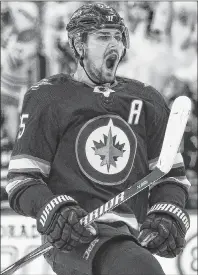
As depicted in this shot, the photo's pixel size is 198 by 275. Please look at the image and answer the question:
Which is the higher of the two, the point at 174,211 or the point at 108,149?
the point at 108,149

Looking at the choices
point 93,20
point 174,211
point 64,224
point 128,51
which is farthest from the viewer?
point 128,51

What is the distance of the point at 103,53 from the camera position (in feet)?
7.06

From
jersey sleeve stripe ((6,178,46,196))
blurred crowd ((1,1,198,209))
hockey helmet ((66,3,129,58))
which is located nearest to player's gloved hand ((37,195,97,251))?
jersey sleeve stripe ((6,178,46,196))

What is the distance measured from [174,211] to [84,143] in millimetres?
278

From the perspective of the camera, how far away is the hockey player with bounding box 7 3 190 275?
1.92m

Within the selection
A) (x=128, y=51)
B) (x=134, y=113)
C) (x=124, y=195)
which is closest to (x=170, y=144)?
(x=124, y=195)

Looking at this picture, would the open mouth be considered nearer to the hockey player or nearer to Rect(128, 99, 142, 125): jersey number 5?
the hockey player

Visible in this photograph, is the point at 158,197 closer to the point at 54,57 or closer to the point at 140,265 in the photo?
the point at 140,265

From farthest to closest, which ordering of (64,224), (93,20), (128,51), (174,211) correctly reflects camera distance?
(128,51) < (93,20) < (174,211) < (64,224)

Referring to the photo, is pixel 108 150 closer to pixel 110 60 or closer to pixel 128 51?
pixel 110 60

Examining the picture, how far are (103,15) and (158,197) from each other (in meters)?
0.48

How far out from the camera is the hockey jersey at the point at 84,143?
207cm

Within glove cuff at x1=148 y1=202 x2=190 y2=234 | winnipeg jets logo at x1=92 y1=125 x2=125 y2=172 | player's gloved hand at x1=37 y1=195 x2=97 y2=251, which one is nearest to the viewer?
player's gloved hand at x1=37 y1=195 x2=97 y2=251

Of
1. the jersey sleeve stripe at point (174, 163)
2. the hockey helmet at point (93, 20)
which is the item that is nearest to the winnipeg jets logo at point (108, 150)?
the jersey sleeve stripe at point (174, 163)
